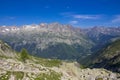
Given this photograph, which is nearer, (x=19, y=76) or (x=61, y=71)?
(x=19, y=76)

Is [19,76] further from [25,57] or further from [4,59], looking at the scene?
[25,57]

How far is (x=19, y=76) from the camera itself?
15088cm

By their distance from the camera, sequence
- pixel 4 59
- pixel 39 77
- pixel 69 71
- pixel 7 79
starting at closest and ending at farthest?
1. pixel 7 79
2. pixel 39 77
3. pixel 4 59
4. pixel 69 71

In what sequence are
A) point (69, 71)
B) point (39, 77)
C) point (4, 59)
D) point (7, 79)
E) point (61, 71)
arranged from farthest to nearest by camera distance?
point (69, 71), point (61, 71), point (4, 59), point (39, 77), point (7, 79)

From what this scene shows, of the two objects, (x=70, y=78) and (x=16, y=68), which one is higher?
(x=16, y=68)

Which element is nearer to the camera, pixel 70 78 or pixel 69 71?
pixel 70 78

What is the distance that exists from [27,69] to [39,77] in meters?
14.6

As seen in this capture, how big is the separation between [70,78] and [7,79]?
58.4m

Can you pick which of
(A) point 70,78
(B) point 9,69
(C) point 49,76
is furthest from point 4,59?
(A) point 70,78

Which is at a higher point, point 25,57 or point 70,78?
point 25,57

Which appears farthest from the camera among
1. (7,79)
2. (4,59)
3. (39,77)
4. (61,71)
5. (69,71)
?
(69,71)

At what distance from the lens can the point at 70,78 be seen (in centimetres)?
18262

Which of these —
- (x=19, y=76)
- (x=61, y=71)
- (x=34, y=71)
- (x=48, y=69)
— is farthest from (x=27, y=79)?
(x=61, y=71)

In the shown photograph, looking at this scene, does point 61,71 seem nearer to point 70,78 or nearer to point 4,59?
point 70,78
